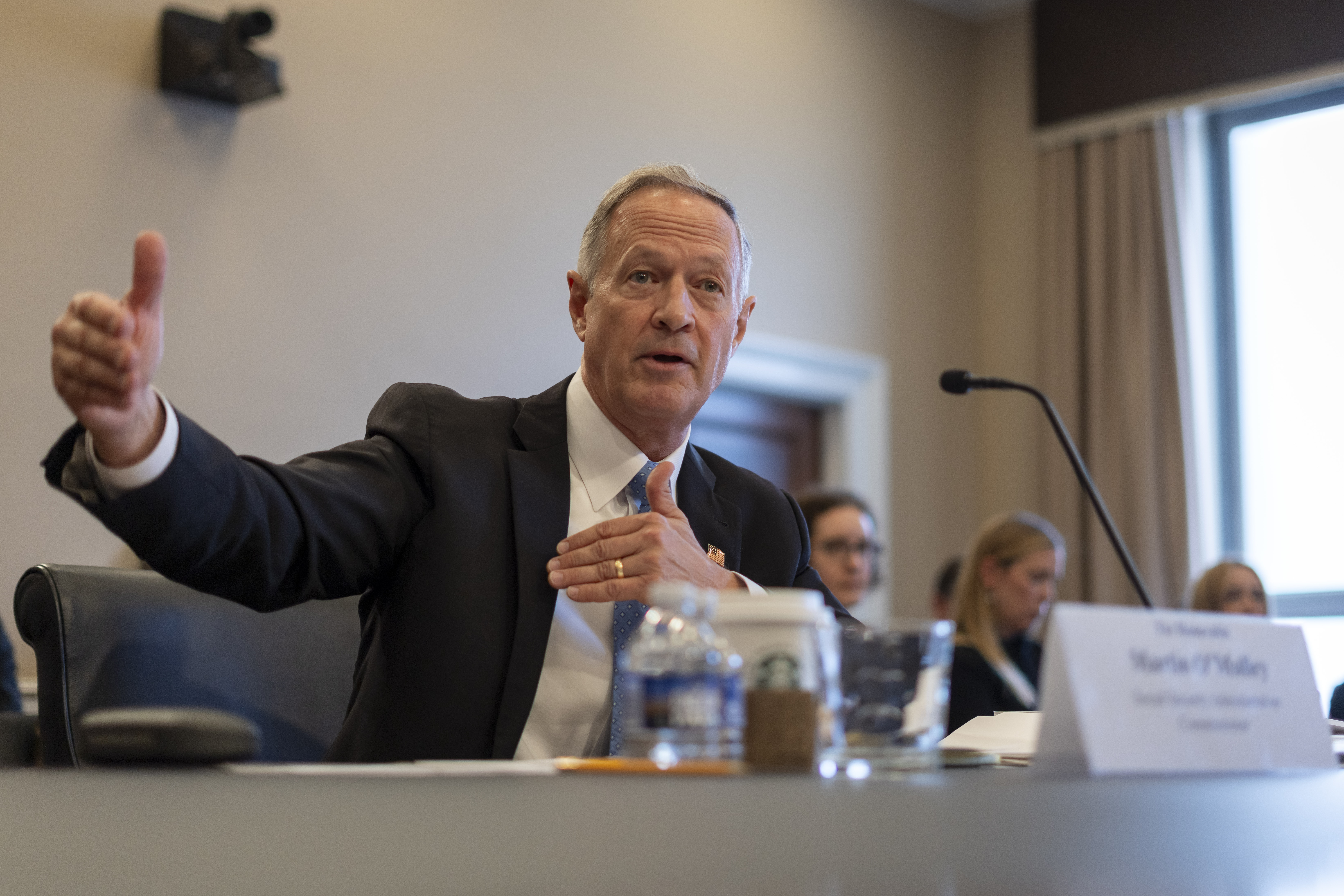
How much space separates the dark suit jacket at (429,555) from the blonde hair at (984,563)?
212cm

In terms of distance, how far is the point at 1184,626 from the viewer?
2.75 ft

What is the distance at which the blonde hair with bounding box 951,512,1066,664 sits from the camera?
3.68m

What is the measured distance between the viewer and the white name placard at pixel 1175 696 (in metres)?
0.75

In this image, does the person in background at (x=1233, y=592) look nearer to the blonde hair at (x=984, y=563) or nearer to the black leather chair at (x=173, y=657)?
the blonde hair at (x=984, y=563)

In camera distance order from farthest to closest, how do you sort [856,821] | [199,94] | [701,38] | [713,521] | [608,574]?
1. [701,38]
2. [199,94]
3. [713,521]
4. [608,574]
5. [856,821]

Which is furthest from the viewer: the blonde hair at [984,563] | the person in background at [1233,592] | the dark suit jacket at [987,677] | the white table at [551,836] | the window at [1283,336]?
the window at [1283,336]

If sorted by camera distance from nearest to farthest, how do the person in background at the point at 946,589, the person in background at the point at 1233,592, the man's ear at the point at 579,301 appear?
the man's ear at the point at 579,301, the person in background at the point at 1233,592, the person in background at the point at 946,589

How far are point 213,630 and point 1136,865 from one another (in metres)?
1.13

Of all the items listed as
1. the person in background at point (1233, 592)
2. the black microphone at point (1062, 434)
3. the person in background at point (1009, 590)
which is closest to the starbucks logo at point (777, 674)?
the black microphone at point (1062, 434)

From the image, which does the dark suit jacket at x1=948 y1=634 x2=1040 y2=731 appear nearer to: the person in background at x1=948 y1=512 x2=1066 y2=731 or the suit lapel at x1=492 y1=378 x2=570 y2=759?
the person in background at x1=948 y1=512 x2=1066 y2=731

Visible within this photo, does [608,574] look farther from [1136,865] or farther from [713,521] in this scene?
[1136,865]

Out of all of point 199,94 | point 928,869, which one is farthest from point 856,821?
point 199,94

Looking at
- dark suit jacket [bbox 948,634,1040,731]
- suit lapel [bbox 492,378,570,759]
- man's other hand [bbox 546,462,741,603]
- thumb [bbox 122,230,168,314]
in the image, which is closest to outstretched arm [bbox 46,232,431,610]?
thumb [bbox 122,230,168,314]

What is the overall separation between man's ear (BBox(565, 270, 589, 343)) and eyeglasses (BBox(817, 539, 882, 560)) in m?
2.12
